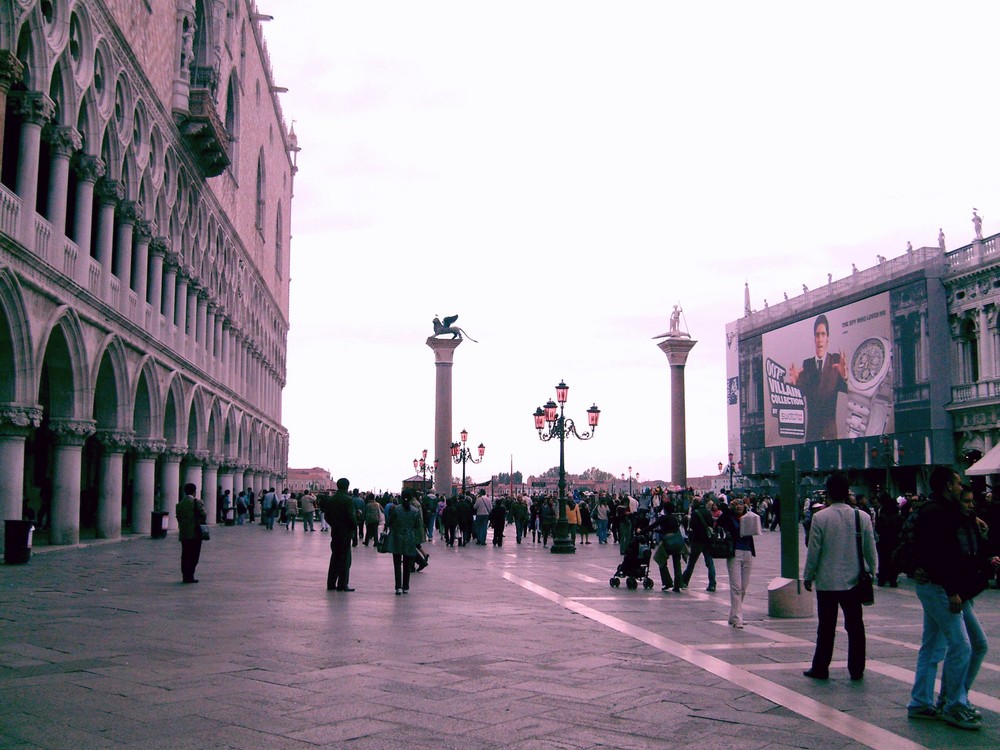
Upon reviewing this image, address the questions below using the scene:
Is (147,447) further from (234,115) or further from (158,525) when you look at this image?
(234,115)

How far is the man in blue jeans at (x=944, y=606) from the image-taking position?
5875mm

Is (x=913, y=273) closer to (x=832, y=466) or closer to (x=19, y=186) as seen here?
(x=832, y=466)

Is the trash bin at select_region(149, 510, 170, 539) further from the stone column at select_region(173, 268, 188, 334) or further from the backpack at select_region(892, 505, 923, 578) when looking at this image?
the backpack at select_region(892, 505, 923, 578)

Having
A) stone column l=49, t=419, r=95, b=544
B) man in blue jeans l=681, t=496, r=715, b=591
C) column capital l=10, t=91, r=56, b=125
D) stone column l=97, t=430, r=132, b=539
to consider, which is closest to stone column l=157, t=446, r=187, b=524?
stone column l=97, t=430, r=132, b=539

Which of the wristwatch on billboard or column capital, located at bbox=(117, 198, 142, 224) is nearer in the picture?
column capital, located at bbox=(117, 198, 142, 224)

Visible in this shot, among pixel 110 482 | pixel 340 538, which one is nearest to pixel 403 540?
pixel 340 538

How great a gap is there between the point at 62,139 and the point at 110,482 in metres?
8.25

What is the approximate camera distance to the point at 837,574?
23.6 feet

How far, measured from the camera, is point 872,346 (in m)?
50.1

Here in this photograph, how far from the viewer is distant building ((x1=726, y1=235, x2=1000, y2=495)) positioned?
4494 centimetres

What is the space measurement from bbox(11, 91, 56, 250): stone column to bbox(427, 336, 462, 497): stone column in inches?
1142

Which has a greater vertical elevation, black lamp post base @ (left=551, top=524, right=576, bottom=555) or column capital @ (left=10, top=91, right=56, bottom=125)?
column capital @ (left=10, top=91, right=56, bottom=125)

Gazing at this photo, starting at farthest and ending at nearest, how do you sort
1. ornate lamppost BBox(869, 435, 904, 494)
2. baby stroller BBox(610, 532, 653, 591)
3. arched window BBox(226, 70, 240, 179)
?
ornate lamppost BBox(869, 435, 904, 494), arched window BBox(226, 70, 240, 179), baby stroller BBox(610, 532, 653, 591)

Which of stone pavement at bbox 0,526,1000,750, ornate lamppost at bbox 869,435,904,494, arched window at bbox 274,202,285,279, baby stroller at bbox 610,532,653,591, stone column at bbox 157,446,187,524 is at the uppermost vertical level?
arched window at bbox 274,202,285,279
